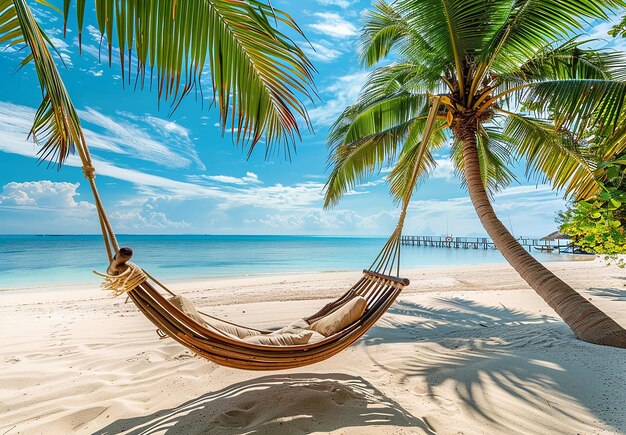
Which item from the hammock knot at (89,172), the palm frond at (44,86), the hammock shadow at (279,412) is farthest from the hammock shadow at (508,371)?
the palm frond at (44,86)

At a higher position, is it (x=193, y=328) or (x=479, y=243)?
(x=479, y=243)

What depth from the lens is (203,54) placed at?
1.19 metres

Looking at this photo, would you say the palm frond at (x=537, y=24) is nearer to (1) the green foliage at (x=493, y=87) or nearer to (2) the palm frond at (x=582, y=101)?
(1) the green foliage at (x=493, y=87)

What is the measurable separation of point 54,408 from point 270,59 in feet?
6.70

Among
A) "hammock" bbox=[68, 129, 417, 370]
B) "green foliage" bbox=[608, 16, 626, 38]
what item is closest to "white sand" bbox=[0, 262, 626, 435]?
"hammock" bbox=[68, 129, 417, 370]

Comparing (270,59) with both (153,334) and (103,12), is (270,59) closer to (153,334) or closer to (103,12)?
(103,12)

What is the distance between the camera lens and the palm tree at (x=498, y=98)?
8.27ft

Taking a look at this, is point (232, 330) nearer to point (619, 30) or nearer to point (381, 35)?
point (619, 30)

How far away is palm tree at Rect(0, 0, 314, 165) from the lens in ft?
3.33

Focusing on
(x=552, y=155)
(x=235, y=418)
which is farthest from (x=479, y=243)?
(x=235, y=418)

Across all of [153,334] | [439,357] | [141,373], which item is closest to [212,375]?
[141,373]

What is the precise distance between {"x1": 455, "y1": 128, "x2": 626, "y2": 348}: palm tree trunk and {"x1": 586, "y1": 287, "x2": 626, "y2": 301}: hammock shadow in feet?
8.77

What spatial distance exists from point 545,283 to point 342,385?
79.5 inches

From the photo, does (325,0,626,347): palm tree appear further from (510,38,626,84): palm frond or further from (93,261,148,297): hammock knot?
(93,261,148,297): hammock knot
